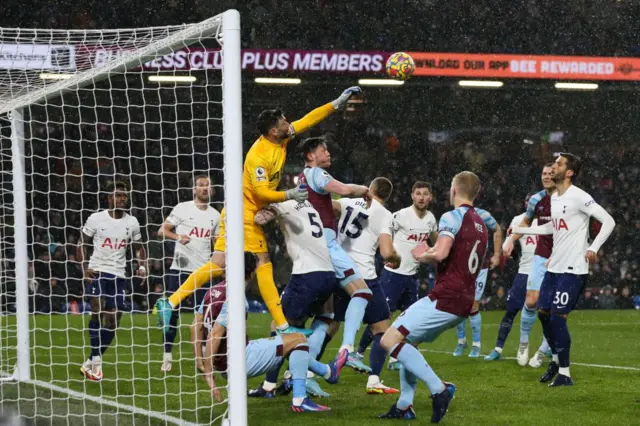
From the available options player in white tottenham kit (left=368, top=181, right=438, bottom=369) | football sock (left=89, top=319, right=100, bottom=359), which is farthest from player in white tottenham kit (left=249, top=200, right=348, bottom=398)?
player in white tottenham kit (left=368, top=181, right=438, bottom=369)

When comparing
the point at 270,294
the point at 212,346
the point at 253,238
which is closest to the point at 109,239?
the point at 253,238

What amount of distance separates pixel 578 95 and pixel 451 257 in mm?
22029

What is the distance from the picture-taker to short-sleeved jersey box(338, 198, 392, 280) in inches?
381

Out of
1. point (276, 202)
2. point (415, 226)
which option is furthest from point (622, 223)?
point (276, 202)

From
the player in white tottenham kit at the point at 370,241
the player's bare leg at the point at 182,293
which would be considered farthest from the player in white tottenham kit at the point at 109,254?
the player in white tottenham kit at the point at 370,241

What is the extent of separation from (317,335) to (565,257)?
2590mm

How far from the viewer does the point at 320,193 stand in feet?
27.4

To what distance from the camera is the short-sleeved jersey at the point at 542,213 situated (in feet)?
35.1

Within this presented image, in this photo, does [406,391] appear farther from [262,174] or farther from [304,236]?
[262,174]

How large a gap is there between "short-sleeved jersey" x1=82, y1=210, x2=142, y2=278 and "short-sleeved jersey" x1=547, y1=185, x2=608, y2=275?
14.8ft

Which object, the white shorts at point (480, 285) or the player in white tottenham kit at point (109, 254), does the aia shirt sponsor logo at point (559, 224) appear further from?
the player in white tottenham kit at point (109, 254)

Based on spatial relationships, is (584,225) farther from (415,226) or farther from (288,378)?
(288,378)

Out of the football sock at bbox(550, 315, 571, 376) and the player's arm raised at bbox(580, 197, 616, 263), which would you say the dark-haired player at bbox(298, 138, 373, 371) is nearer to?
the football sock at bbox(550, 315, 571, 376)

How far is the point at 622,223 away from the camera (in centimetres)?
2673
